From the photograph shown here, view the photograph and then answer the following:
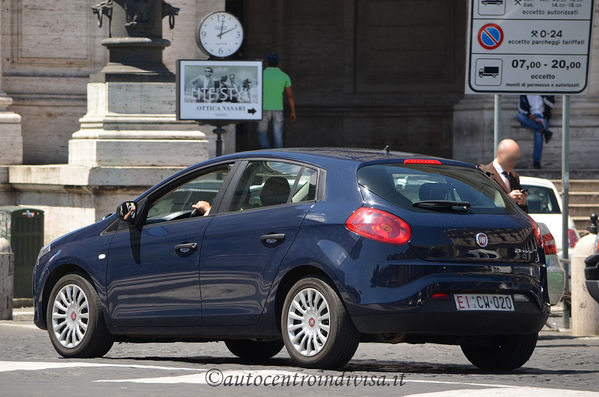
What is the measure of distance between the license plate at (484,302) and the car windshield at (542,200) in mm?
8904

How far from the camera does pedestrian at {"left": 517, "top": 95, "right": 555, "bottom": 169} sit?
25.4 m

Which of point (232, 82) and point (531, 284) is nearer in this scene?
point (531, 284)

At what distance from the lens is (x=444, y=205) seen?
9.98 metres

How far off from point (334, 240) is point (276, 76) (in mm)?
14791

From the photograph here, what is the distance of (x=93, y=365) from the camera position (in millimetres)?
10305

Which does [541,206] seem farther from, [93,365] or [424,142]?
[424,142]

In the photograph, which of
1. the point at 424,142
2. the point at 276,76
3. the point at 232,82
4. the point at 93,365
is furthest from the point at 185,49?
the point at 93,365

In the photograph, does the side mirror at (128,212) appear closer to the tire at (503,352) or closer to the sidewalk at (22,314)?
the tire at (503,352)

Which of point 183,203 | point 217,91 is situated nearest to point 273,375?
point 183,203

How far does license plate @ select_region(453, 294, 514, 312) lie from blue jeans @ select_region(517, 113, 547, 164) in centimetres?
1552

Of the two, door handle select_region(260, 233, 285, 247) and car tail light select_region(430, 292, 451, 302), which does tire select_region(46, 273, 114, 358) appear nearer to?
door handle select_region(260, 233, 285, 247)

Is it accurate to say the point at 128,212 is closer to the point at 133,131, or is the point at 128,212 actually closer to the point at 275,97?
the point at 133,131

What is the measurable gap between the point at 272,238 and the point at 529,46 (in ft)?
18.9

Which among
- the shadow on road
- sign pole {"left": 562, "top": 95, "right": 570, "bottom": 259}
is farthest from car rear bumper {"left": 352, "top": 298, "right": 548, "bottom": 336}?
sign pole {"left": 562, "top": 95, "right": 570, "bottom": 259}
